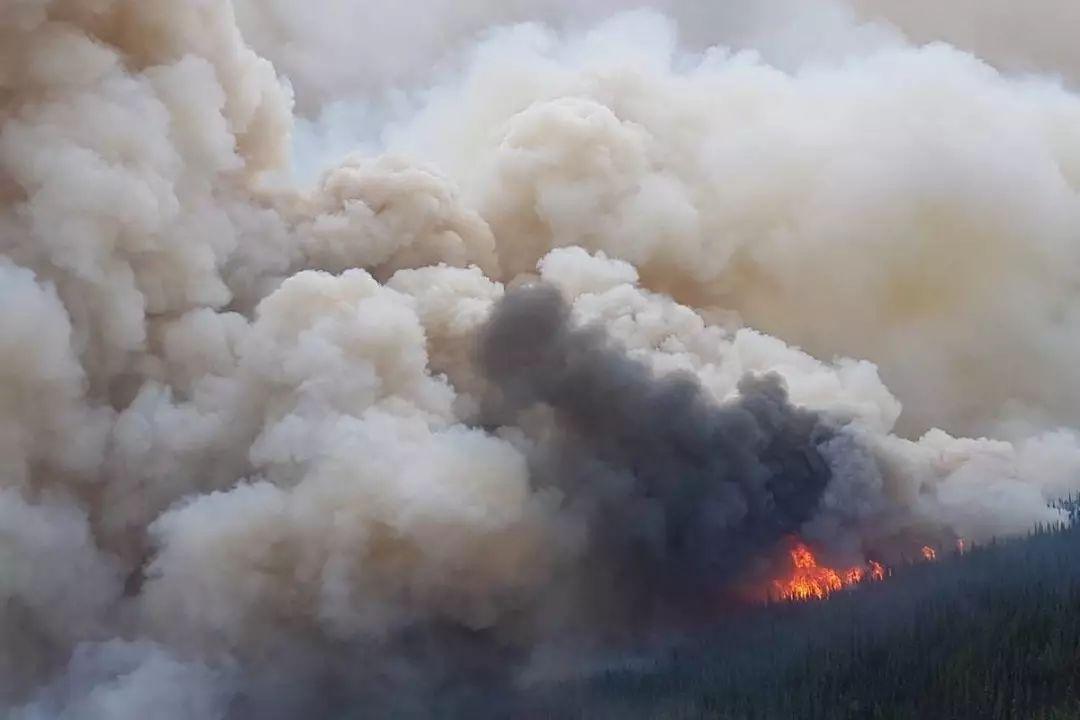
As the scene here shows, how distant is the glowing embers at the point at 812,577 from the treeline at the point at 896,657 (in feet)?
1.28

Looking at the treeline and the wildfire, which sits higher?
the wildfire

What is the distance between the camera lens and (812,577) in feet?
137

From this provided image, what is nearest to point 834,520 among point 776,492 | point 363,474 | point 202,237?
point 776,492

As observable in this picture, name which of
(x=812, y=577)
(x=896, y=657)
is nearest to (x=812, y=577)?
(x=812, y=577)

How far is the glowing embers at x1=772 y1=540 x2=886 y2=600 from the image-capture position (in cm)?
4131

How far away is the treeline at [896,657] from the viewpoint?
115 ft

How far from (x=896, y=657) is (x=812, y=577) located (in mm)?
4328

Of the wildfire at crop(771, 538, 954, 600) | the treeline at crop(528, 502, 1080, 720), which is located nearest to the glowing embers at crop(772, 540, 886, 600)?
the wildfire at crop(771, 538, 954, 600)

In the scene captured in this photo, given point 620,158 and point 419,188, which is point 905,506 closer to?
point 620,158

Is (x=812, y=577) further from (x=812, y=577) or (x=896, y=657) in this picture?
(x=896, y=657)

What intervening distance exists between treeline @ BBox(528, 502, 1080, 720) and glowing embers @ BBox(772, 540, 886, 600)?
0.39 meters

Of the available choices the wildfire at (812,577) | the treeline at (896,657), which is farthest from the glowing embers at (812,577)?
the treeline at (896,657)

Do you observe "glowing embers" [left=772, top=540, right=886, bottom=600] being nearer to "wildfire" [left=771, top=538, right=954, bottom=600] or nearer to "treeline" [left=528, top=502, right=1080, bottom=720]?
"wildfire" [left=771, top=538, right=954, bottom=600]

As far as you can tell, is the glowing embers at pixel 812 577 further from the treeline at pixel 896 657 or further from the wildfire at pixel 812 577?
the treeline at pixel 896 657
